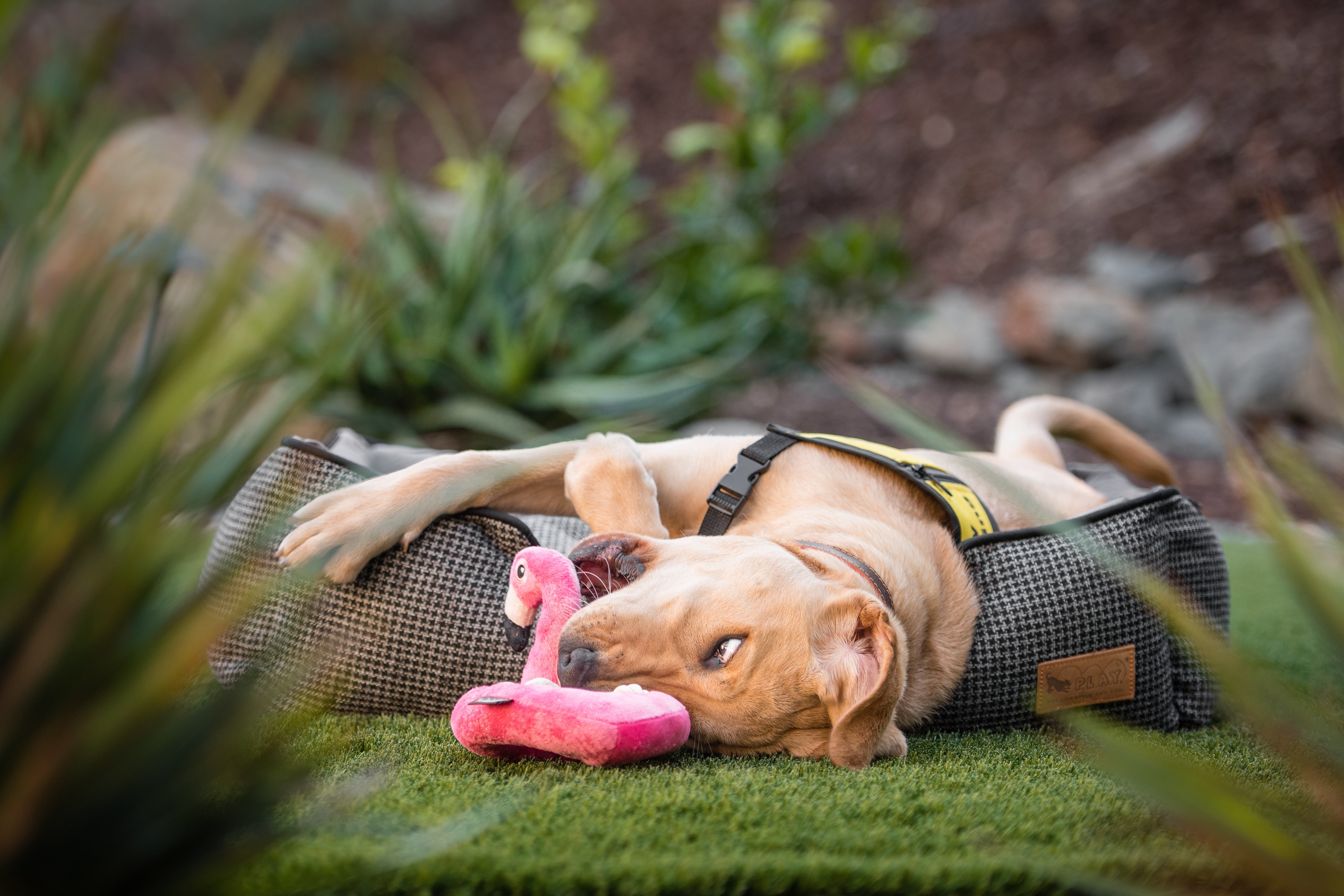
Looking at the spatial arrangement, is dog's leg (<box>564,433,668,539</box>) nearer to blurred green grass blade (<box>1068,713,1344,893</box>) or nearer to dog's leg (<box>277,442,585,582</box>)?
dog's leg (<box>277,442,585,582</box>)

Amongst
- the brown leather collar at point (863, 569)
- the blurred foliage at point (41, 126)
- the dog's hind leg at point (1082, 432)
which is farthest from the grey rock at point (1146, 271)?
the blurred foliage at point (41, 126)

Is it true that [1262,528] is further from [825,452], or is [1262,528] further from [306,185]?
[306,185]

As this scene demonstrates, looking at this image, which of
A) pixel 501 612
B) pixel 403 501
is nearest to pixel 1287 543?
pixel 501 612

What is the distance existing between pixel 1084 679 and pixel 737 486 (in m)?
0.81

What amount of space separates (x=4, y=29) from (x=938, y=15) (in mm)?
9565

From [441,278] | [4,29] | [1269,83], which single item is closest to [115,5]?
[441,278]

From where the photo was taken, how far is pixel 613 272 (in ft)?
16.6

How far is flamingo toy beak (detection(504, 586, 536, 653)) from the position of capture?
1839 mm

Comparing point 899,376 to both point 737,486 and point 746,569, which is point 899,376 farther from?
point 746,569

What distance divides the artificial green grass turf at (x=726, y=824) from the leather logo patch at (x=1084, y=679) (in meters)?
0.10

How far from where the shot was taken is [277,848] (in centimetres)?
113

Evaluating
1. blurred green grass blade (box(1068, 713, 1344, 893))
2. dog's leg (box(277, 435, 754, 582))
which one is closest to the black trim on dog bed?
dog's leg (box(277, 435, 754, 582))

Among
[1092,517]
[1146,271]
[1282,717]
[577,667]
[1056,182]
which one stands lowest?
[577,667]

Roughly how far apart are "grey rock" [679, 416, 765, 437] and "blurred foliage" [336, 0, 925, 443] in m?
0.10
